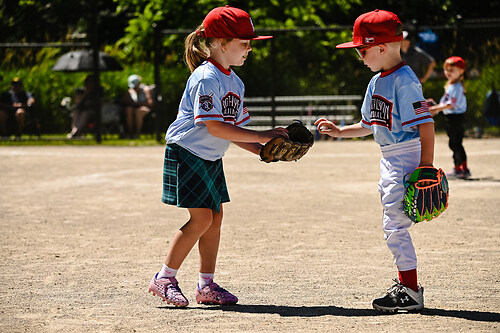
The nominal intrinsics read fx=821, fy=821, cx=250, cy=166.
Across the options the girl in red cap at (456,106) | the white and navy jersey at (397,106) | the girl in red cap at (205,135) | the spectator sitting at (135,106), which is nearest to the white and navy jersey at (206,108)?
the girl in red cap at (205,135)

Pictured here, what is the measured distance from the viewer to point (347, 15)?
23297 mm

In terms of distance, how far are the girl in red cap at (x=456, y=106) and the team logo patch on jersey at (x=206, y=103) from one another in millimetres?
6616

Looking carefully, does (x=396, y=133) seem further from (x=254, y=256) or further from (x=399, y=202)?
(x=254, y=256)

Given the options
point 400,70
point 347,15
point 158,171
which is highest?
point 347,15

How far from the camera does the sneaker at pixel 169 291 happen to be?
4.77 meters

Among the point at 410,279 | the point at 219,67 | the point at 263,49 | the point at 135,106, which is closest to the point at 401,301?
the point at 410,279

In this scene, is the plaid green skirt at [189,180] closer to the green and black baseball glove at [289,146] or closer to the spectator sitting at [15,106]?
the green and black baseball glove at [289,146]

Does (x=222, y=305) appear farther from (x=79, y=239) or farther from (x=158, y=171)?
(x=158, y=171)

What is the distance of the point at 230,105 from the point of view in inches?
189

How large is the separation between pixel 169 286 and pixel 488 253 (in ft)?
8.62

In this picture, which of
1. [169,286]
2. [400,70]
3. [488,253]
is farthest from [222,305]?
[488,253]

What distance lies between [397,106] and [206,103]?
1.09 meters

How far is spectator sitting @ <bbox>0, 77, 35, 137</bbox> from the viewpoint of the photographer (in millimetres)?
18625

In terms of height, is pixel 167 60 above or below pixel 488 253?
above
